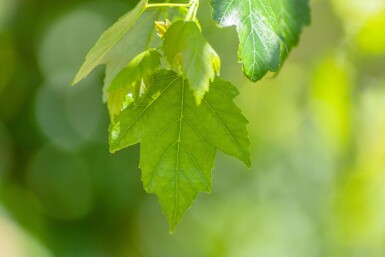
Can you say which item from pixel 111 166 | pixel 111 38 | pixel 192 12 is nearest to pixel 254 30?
pixel 192 12

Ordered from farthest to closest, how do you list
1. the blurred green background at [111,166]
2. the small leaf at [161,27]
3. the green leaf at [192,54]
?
the blurred green background at [111,166]
the small leaf at [161,27]
the green leaf at [192,54]

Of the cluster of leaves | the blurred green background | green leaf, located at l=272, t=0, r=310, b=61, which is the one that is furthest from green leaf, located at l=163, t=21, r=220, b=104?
the blurred green background

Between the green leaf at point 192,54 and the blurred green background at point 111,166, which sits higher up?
the green leaf at point 192,54

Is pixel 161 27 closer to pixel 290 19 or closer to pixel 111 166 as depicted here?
pixel 290 19

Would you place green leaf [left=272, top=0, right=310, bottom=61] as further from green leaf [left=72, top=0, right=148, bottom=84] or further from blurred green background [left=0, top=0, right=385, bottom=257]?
blurred green background [left=0, top=0, right=385, bottom=257]

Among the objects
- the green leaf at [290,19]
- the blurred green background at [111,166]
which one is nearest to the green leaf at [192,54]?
the green leaf at [290,19]

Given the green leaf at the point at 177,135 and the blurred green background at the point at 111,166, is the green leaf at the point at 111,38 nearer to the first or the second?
the green leaf at the point at 177,135

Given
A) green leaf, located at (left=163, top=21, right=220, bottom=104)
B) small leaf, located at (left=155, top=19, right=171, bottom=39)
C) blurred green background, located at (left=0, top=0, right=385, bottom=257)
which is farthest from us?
blurred green background, located at (left=0, top=0, right=385, bottom=257)
